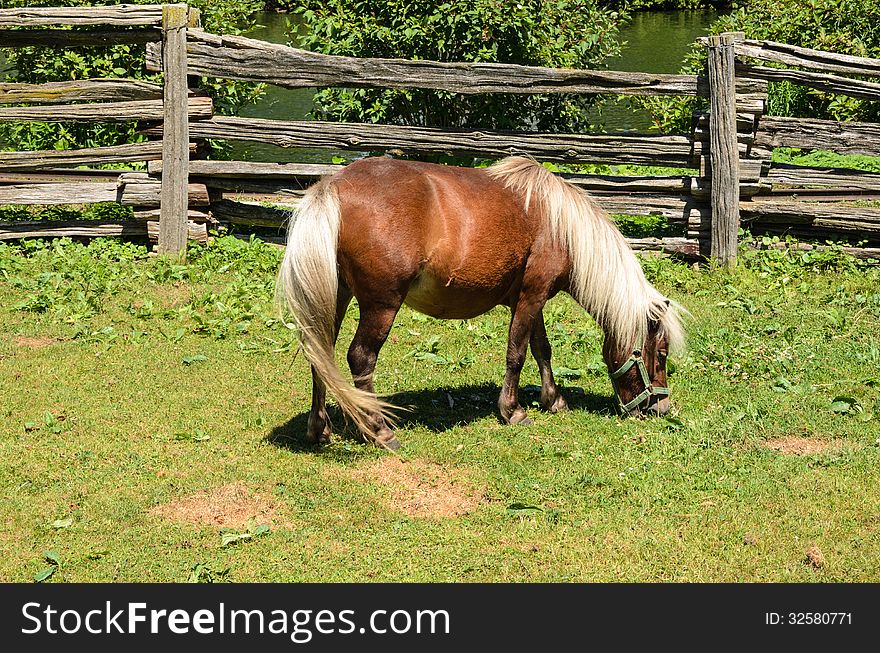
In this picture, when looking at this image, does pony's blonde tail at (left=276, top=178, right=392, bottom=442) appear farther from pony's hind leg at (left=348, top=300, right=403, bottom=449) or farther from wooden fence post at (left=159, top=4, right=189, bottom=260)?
wooden fence post at (left=159, top=4, right=189, bottom=260)

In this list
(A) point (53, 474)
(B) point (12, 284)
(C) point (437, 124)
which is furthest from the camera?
(C) point (437, 124)

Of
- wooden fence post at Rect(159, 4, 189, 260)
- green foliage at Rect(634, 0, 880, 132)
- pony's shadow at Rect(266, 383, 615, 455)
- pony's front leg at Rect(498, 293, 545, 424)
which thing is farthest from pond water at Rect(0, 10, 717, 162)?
pony's front leg at Rect(498, 293, 545, 424)

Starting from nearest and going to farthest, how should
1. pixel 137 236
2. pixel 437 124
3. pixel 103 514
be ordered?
pixel 103 514, pixel 137 236, pixel 437 124

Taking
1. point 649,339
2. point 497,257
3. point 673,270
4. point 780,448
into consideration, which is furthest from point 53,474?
point 673,270

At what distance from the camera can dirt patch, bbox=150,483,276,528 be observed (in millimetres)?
5309

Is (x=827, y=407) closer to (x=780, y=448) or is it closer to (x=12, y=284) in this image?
(x=780, y=448)

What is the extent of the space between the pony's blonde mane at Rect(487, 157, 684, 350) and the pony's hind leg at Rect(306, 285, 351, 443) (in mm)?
1322

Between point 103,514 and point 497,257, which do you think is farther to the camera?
point 497,257

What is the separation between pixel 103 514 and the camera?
5.34 m

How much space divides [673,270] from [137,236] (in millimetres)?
5622

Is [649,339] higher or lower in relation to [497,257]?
lower

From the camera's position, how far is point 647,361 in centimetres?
658

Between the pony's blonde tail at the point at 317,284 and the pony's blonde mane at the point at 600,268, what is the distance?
1.41 meters

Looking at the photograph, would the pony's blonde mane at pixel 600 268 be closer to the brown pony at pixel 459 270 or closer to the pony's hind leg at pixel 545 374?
the brown pony at pixel 459 270
